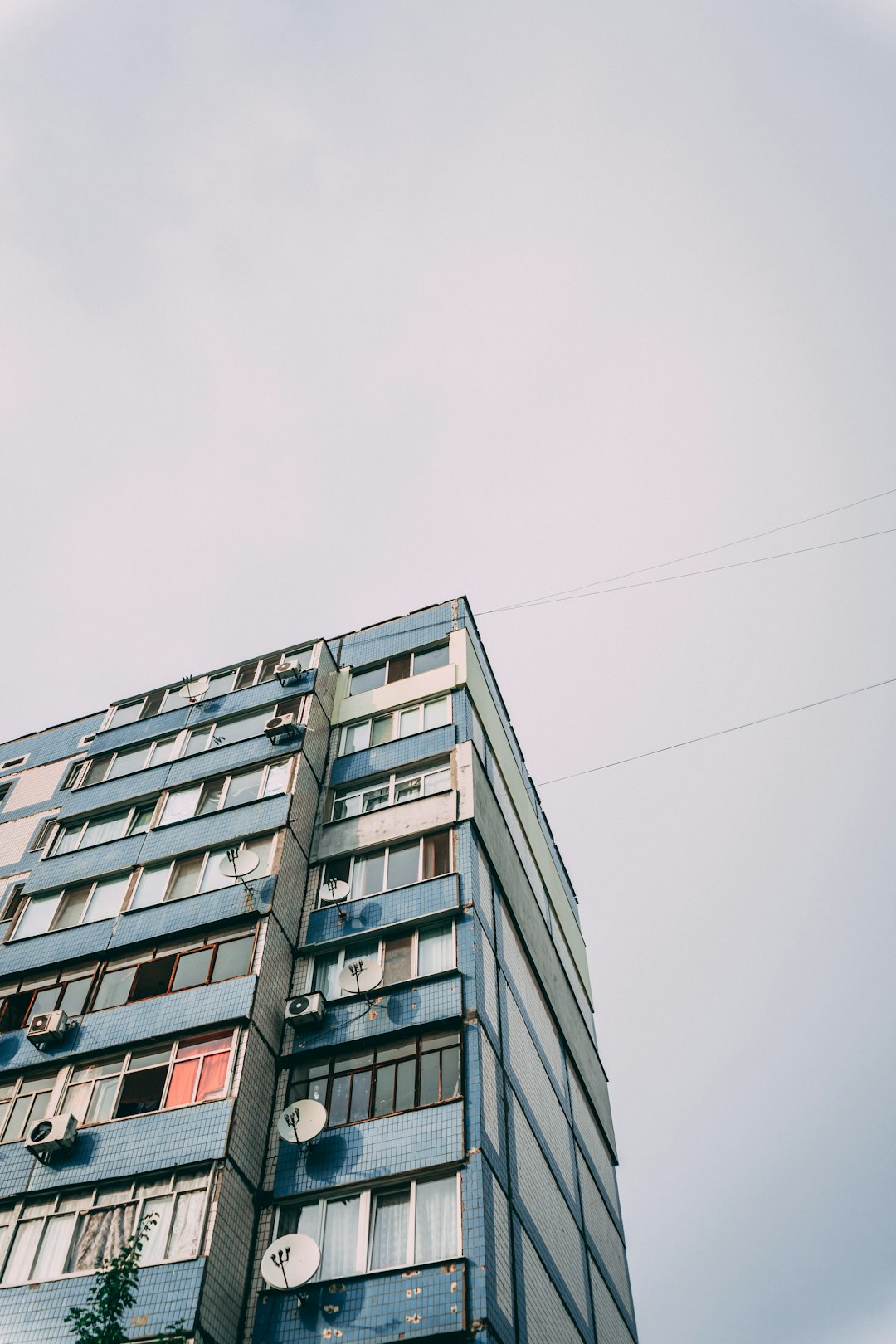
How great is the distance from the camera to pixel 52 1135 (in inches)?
706

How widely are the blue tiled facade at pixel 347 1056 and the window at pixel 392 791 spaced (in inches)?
14.4

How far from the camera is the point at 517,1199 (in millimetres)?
18172

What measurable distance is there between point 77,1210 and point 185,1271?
3.07 meters

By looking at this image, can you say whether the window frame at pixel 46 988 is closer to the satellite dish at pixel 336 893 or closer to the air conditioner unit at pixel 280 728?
the satellite dish at pixel 336 893


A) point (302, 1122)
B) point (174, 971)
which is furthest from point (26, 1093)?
point (302, 1122)

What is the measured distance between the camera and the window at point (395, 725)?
26672 mm

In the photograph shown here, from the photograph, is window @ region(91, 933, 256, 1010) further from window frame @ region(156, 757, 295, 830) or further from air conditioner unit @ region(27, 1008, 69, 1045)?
window frame @ region(156, 757, 295, 830)

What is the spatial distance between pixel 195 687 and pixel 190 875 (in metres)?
8.04

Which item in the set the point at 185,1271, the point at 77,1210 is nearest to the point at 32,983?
the point at 77,1210

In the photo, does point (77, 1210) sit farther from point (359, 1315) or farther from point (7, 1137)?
point (359, 1315)

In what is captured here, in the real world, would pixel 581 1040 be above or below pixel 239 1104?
above

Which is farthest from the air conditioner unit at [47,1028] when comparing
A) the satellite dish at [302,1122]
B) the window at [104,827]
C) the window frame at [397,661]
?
the window frame at [397,661]

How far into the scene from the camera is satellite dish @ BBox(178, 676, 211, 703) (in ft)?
97.1

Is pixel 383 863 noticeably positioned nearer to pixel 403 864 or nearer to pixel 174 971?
pixel 403 864
